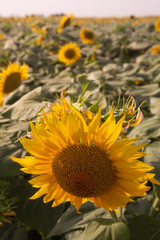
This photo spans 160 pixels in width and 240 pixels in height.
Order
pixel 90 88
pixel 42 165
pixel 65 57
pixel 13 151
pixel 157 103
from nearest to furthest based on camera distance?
pixel 42 165 < pixel 13 151 < pixel 90 88 < pixel 157 103 < pixel 65 57

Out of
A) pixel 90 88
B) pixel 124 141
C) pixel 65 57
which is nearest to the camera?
pixel 124 141

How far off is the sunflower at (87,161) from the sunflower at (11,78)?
1.05m

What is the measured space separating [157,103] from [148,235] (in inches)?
28.9

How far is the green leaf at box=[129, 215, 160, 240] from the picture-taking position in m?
0.85

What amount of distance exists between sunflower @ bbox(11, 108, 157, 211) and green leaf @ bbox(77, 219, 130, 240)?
70mm

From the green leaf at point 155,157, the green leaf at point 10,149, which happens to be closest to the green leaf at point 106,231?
the green leaf at point 155,157

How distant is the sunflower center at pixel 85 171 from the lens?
720 mm

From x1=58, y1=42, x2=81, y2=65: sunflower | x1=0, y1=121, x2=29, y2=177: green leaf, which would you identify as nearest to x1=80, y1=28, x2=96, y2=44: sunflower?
x1=58, y1=42, x2=81, y2=65: sunflower

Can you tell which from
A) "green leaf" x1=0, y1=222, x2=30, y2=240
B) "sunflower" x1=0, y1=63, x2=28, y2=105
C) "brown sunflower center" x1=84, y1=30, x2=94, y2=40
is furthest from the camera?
"brown sunflower center" x1=84, y1=30, x2=94, y2=40

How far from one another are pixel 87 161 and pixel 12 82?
120 cm

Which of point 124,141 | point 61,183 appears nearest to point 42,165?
point 61,183

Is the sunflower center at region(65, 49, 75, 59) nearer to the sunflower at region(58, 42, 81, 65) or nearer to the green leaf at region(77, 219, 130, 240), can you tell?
the sunflower at region(58, 42, 81, 65)

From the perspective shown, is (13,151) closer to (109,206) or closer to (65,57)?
(109,206)

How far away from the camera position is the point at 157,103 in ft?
4.33
